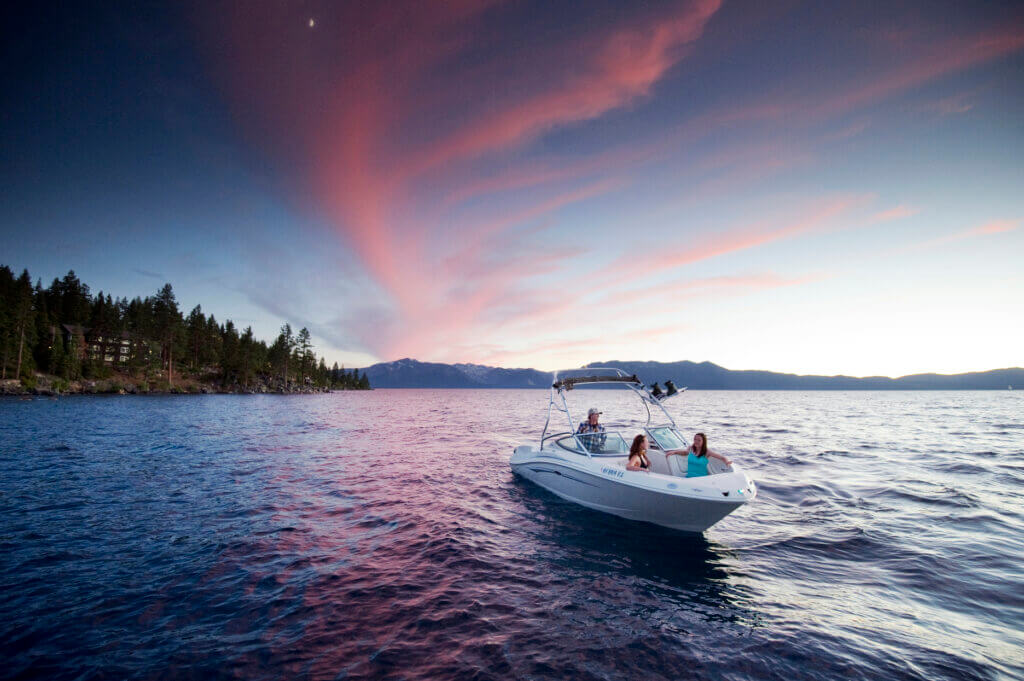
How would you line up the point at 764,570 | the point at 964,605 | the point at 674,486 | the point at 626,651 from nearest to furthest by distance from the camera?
the point at 626,651 → the point at 964,605 → the point at 764,570 → the point at 674,486

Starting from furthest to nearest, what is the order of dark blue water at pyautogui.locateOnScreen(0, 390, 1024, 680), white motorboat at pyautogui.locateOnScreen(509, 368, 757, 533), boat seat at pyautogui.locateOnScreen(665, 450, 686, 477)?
boat seat at pyautogui.locateOnScreen(665, 450, 686, 477), white motorboat at pyautogui.locateOnScreen(509, 368, 757, 533), dark blue water at pyautogui.locateOnScreen(0, 390, 1024, 680)

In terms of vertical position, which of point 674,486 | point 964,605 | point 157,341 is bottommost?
point 964,605

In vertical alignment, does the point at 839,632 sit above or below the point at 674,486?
below

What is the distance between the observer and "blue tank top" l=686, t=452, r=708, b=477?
1045cm

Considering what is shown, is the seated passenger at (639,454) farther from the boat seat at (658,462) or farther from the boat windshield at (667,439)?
the boat windshield at (667,439)

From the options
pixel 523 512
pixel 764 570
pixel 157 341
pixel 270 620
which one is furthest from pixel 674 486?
pixel 157 341

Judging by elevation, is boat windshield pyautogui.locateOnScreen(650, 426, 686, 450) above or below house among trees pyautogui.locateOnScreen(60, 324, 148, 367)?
below

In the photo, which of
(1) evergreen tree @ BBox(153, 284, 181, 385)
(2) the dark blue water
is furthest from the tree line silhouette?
(2) the dark blue water

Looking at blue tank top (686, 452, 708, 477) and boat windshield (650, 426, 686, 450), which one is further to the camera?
boat windshield (650, 426, 686, 450)

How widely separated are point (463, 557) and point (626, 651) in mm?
4421

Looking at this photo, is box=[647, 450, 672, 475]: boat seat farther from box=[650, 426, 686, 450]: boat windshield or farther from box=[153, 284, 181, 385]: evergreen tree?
box=[153, 284, 181, 385]: evergreen tree

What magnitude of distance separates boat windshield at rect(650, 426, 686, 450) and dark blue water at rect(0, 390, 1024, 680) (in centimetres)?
255

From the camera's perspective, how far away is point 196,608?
6805 millimetres

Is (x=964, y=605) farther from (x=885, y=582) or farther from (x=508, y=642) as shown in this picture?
(x=508, y=642)
